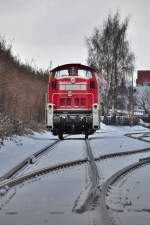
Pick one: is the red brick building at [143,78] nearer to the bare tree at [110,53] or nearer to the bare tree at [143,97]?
the bare tree at [143,97]

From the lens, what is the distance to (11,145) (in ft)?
68.6

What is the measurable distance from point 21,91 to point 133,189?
1974cm

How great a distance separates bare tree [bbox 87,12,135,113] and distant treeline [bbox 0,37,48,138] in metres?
17.5

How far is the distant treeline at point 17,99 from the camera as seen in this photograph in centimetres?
2429

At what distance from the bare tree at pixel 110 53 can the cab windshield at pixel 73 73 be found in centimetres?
3008

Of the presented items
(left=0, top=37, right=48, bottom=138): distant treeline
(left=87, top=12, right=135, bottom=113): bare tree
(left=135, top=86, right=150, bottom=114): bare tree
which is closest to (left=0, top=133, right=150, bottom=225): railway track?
(left=0, top=37, right=48, bottom=138): distant treeline

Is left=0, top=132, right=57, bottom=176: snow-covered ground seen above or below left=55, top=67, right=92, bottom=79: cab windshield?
below

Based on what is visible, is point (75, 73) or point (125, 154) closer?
point (125, 154)

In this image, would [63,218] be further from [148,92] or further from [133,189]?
[148,92]

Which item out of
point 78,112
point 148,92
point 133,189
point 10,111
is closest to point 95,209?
point 133,189

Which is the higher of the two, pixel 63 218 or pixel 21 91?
pixel 21 91

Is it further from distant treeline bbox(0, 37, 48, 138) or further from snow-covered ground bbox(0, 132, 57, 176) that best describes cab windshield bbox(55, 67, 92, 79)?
snow-covered ground bbox(0, 132, 57, 176)

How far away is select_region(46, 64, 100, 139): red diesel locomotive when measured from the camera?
22.2 m

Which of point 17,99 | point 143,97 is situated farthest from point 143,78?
point 17,99
